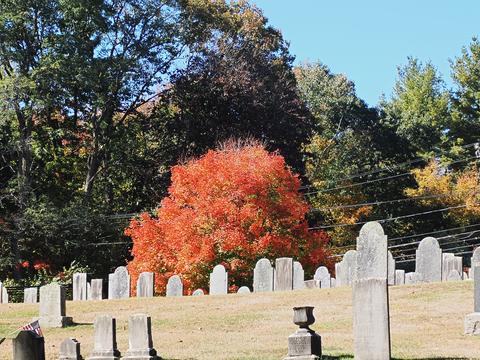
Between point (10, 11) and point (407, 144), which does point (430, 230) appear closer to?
point (407, 144)

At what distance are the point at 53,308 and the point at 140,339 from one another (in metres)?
7.22

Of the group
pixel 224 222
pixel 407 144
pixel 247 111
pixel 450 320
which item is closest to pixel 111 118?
pixel 247 111

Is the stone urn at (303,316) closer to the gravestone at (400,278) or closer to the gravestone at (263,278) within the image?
the gravestone at (263,278)

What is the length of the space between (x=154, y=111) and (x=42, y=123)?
6096 millimetres

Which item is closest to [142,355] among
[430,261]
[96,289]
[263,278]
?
[430,261]

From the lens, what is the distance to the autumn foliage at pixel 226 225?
3778 centimetres

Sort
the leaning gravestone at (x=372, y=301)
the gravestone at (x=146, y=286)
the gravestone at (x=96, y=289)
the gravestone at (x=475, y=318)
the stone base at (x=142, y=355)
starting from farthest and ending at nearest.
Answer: the gravestone at (x=96, y=289), the gravestone at (x=146, y=286), the gravestone at (x=475, y=318), the stone base at (x=142, y=355), the leaning gravestone at (x=372, y=301)

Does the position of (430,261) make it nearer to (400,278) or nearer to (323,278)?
(400,278)

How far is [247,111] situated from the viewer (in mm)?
49750

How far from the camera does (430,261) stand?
29.1m

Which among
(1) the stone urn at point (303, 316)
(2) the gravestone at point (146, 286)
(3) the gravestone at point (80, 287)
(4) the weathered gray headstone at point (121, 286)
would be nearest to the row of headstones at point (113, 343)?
(1) the stone urn at point (303, 316)

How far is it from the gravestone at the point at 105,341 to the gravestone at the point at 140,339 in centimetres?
33

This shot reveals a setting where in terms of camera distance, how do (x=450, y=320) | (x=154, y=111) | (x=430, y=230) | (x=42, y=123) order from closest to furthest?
(x=450, y=320)
(x=42, y=123)
(x=154, y=111)
(x=430, y=230)

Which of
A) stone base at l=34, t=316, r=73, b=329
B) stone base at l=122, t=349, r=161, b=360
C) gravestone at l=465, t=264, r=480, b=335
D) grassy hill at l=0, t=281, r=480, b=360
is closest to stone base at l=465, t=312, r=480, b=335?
gravestone at l=465, t=264, r=480, b=335
